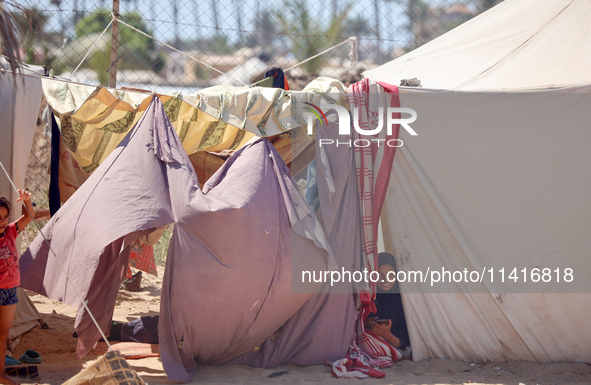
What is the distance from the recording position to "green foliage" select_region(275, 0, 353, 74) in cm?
756

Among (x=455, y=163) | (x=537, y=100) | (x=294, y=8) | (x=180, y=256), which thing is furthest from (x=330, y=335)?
(x=294, y=8)

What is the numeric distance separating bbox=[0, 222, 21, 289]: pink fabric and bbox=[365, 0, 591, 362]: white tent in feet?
7.18

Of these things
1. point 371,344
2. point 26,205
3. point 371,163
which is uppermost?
point 371,163

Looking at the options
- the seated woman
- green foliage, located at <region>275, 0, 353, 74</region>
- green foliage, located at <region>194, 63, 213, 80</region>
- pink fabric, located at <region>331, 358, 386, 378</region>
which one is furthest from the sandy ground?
green foliage, located at <region>194, 63, 213, 80</region>

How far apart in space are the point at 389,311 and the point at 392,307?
0.03 metres

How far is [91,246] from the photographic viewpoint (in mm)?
3035

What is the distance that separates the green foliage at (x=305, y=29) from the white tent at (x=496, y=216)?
12.4 ft

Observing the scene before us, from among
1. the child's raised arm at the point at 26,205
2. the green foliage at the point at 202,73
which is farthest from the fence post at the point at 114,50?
the green foliage at the point at 202,73

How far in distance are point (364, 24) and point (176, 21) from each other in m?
2.21

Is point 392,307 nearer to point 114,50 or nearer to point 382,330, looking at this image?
point 382,330

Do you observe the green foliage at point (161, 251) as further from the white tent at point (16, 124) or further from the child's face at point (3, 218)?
the child's face at point (3, 218)

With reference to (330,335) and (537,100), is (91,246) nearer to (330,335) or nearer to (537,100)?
(330,335)

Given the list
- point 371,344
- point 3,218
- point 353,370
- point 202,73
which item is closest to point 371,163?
point 371,344

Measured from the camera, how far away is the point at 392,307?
3.86m
